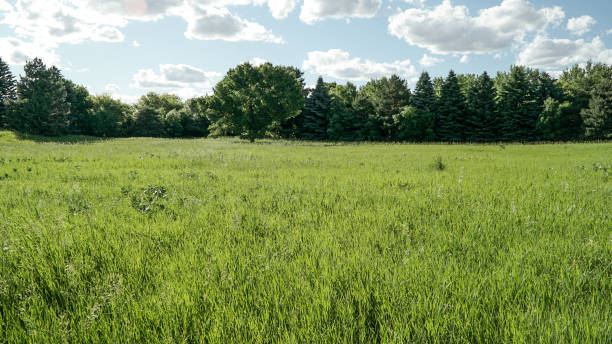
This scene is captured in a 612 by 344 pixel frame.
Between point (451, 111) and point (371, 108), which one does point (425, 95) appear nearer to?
point (451, 111)

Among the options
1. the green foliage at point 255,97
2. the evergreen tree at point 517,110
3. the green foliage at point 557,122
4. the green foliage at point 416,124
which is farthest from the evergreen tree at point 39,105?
the green foliage at point 557,122

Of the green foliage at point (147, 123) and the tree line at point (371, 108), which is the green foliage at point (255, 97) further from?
the green foliage at point (147, 123)

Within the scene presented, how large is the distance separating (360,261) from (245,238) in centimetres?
159

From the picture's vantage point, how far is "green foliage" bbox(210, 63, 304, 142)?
152 feet

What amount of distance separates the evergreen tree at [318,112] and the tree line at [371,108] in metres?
0.23

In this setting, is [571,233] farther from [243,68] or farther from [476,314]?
[243,68]

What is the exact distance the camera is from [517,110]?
5894 cm

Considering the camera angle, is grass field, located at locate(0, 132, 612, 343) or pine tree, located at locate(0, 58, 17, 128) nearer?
grass field, located at locate(0, 132, 612, 343)

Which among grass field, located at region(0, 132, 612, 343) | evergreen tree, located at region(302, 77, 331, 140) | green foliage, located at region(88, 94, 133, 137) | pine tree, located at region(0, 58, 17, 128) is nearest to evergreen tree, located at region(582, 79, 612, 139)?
evergreen tree, located at region(302, 77, 331, 140)

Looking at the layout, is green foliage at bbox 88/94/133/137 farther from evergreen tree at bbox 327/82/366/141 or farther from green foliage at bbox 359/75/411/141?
green foliage at bbox 359/75/411/141

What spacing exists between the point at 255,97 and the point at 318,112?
2178 centimetres

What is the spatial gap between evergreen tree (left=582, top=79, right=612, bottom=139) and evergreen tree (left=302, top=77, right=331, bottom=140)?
2024 inches

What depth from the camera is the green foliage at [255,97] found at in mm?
46438

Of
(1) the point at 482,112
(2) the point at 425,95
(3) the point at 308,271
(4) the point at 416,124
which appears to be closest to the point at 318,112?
(4) the point at 416,124
